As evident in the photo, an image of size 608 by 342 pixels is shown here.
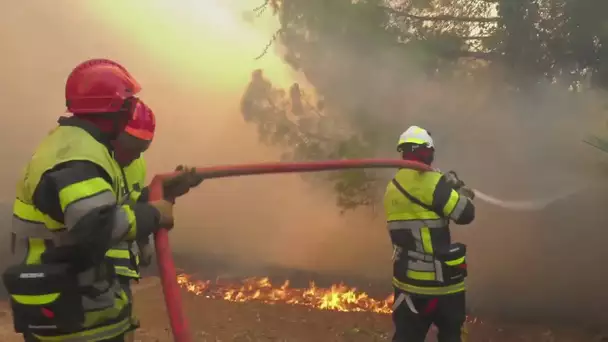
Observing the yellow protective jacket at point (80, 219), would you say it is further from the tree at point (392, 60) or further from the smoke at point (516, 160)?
the smoke at point (516, 160)

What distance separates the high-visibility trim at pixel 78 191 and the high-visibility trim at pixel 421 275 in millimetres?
2730

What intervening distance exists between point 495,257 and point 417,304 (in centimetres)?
413

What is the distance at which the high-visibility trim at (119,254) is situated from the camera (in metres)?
2.84

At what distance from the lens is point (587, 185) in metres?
7.28

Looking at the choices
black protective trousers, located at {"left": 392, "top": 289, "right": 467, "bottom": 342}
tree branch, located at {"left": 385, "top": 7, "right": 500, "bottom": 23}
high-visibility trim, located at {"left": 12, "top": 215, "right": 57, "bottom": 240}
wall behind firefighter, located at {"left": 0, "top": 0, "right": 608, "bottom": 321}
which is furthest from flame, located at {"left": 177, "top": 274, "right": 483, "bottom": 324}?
high-visibility trim, located at {"left": 12, "top": 215, "right": 57, "bottom": 240}

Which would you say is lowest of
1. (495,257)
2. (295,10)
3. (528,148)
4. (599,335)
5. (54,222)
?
(599,335)

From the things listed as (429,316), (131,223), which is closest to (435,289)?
(429,316)

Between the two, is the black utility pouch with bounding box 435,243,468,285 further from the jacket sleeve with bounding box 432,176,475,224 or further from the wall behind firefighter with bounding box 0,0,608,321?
the wall behind firefighter with bounding box 0,0,608,321

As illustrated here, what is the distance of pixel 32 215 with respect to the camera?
257 centimetres

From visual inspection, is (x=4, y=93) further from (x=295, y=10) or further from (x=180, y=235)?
(x=295, y=10)

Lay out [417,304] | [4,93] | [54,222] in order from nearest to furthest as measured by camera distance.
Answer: [54,222], [417,304], [4,93]

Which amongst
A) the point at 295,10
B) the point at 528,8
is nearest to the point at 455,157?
the point at 528,8

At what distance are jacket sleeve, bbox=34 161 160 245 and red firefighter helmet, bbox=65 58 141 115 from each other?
33 cm

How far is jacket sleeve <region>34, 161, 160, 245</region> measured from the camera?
7.54 feet
